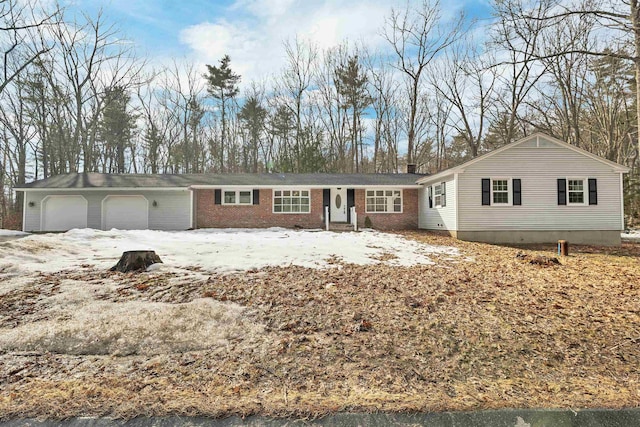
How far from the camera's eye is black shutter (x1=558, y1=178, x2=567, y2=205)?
12.3m

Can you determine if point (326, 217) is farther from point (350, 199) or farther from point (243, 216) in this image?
point (243, 216)

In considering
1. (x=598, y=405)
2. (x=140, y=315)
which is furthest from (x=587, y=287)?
(x=140, y=315)

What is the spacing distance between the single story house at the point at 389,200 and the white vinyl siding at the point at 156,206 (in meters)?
0.05

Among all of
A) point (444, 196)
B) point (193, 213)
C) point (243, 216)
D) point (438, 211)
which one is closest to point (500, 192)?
point (444, 196)

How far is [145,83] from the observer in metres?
22.5

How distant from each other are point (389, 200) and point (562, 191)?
703 cm

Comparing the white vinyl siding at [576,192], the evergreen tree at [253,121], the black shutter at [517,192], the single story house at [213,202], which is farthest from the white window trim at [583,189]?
the evergreen tree at [253,121]

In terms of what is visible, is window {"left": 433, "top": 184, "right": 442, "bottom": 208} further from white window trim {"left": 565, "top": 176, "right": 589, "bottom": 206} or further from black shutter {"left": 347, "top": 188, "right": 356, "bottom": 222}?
white window trim {"left": 565, "top": 176, "right": 589, "bottom": 206}

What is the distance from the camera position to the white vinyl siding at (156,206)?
596 inches

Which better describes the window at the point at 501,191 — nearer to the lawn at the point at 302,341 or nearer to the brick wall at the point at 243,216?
the lawn at the point at 302,341

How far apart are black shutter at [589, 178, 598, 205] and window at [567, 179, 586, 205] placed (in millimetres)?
249

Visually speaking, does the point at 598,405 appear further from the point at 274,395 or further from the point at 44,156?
the point at 44,156

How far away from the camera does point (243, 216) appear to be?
15758 millimetres

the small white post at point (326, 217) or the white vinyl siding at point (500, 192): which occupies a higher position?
the white vinyl siding at point (500, 192)
